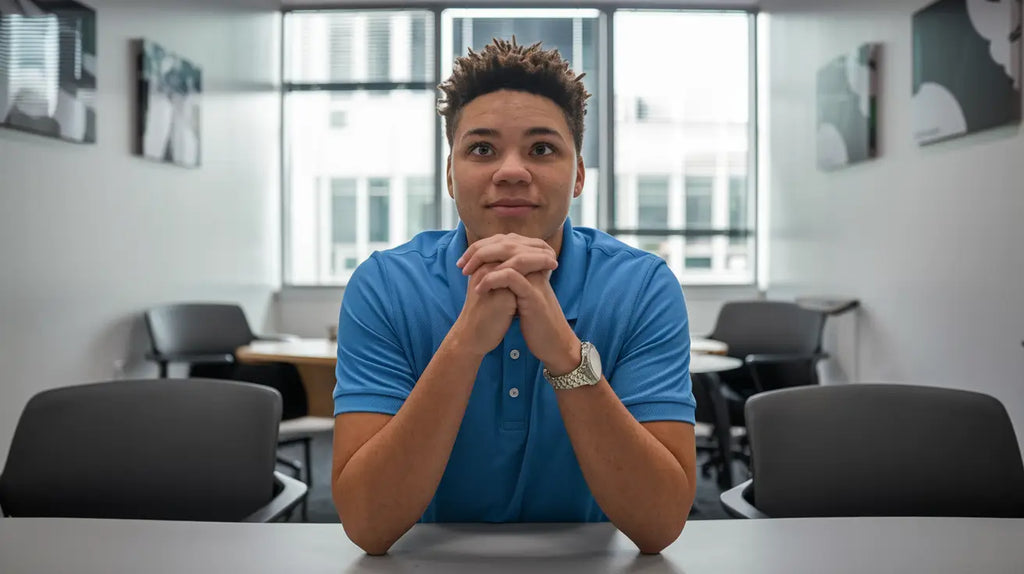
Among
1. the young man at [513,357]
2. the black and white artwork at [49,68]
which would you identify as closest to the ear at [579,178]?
the young man at [513,357]

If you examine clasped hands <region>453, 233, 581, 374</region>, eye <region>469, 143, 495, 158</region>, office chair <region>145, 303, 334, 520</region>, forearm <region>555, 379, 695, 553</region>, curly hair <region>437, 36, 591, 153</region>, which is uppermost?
curly hair <region>437, 36, 591, 153</region>

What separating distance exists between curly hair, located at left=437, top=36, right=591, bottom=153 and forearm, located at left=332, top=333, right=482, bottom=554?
1.23 ft

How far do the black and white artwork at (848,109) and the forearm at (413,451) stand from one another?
12.1 feet

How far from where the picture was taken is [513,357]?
1125 mm

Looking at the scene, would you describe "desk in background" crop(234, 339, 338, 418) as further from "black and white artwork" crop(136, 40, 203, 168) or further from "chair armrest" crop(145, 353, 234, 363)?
"black and white artwork" crop(136, 40, 203, 168)

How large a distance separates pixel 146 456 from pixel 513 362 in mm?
769

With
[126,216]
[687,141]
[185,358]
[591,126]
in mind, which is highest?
[591,126]

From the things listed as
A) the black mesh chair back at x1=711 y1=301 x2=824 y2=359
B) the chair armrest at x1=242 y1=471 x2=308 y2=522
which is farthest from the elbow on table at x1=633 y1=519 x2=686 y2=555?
the black mesh chair back at x1=711 y1=301 x2=824 y2=359

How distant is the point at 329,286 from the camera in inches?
236

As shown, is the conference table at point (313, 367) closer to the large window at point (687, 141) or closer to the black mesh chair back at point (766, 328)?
the black mesh chair back at point (766, 328)

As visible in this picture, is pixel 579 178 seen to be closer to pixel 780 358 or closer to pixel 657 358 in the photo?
pixel 657 358

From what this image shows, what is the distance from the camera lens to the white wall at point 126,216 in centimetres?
308

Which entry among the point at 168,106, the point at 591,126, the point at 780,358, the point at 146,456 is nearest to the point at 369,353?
the point at 146,456

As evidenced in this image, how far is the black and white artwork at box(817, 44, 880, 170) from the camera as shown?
4047 millimetres
